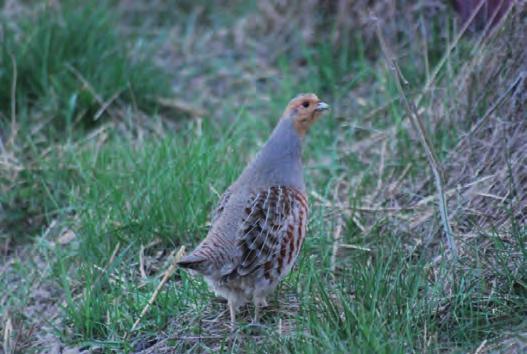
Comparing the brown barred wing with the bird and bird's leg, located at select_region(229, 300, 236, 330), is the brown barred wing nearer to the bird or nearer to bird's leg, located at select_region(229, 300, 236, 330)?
the bird

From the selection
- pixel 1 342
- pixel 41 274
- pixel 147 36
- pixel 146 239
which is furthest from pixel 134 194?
pixel 147 36

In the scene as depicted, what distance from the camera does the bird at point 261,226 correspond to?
393 centimetres

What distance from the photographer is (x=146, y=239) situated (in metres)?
4.84

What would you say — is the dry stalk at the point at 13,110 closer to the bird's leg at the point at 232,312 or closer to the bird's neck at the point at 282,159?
the bird's neck at the point at 282,159

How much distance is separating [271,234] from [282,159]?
0.39m

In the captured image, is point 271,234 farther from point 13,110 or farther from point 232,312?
point 13,110

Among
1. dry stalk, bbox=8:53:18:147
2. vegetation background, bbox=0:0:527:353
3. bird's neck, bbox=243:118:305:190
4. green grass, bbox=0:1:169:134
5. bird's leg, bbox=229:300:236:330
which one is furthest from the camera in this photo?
green grass, bbox=0:1:169:134

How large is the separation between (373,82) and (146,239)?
248 cm

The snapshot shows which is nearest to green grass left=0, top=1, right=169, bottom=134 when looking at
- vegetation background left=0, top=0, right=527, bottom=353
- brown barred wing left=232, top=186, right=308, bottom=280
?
vegetation background left=0, top=0, right=527, bottom=353

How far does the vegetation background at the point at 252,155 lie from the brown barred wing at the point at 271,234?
175 mm

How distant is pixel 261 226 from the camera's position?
4.02 metres

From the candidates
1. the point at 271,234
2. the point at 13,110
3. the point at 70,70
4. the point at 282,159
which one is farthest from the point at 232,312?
the point at 70,70

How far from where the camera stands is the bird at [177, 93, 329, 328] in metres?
3.93

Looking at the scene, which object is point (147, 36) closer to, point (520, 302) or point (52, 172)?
point (52, 172)
